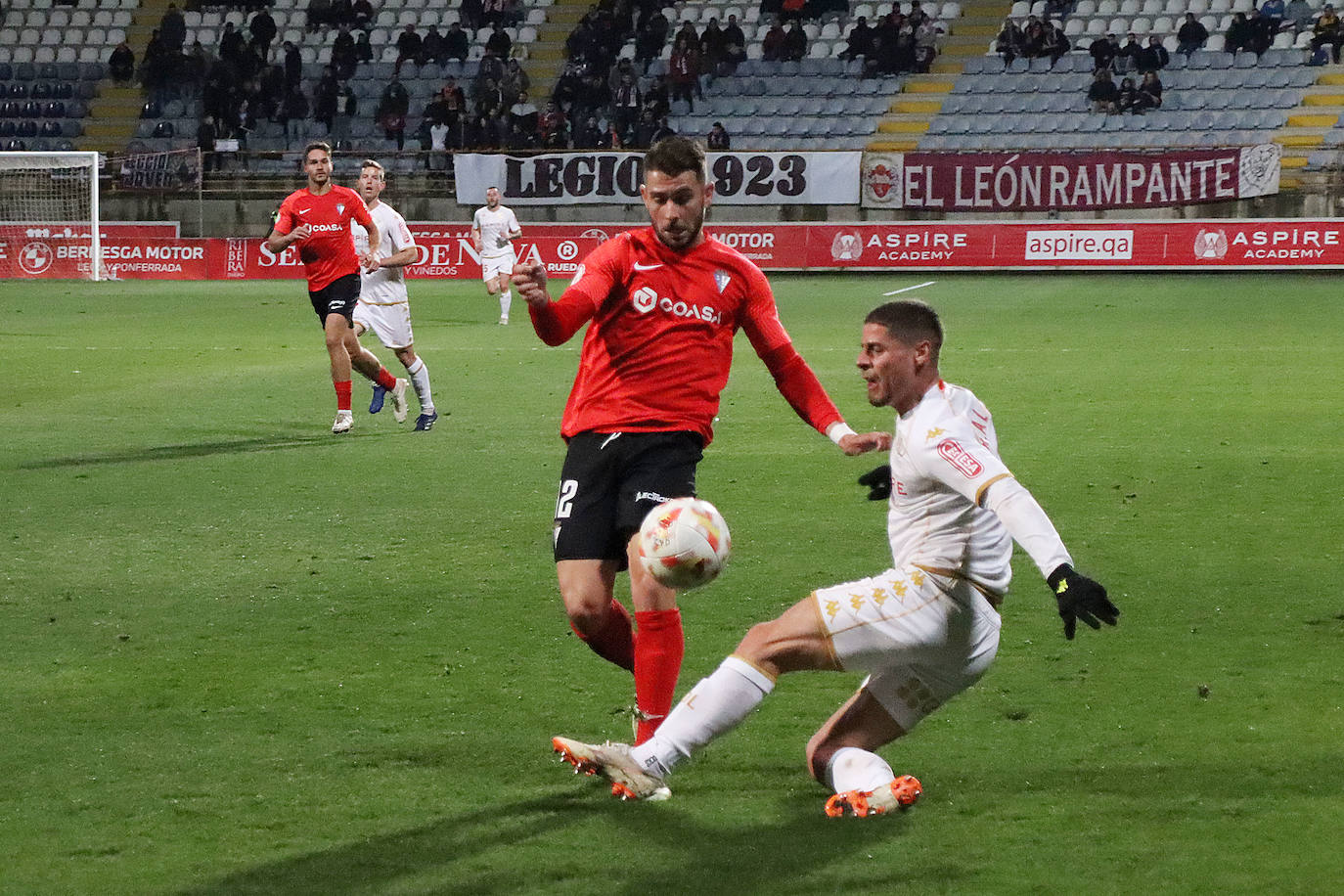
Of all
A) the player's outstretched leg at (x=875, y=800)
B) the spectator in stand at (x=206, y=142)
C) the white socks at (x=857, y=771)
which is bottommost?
the player's outstretched leg at (x=875, y=800)


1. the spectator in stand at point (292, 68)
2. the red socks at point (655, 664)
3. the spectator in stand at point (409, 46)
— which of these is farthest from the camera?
the spectator in stand at point (409, 46)

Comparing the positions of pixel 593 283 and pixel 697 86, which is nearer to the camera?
pixel 593 283

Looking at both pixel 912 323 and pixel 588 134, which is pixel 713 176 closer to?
pixel 588 134

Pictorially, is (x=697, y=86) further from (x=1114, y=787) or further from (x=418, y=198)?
(x=1114, y=787)

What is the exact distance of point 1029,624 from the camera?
6.58 m

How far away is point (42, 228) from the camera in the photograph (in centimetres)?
3153

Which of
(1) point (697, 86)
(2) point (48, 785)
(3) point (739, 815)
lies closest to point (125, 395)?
(2) point (48, 785)

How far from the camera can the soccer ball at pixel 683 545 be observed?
456cm

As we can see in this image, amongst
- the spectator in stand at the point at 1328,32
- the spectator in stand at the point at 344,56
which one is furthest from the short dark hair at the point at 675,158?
the spectator in stand at the point at 344,56

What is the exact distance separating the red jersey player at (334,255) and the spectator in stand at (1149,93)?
24.6 meters

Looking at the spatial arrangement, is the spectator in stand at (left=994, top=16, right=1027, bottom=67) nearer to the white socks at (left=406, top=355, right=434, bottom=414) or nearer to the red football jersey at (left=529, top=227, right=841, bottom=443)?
the white socks at (left=406, top=355, right=434, bottom=414)

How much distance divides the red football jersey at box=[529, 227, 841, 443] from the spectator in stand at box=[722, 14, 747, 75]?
105 feet

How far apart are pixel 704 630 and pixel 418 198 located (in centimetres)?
2870

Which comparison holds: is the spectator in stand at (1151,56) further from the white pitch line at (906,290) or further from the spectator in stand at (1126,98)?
the white pitch line at (906,290)
